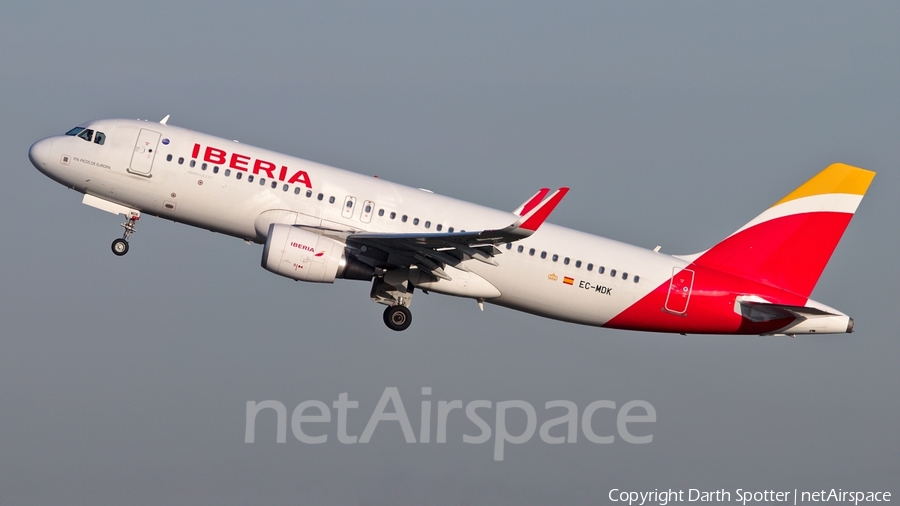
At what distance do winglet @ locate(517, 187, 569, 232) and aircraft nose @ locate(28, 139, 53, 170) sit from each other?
18.0 meters

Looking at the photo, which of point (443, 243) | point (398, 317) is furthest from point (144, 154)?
point (443, 243)

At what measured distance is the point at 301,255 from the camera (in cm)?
3831

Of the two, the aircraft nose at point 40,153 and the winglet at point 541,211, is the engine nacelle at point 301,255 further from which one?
the aircraft nose at point 40,153

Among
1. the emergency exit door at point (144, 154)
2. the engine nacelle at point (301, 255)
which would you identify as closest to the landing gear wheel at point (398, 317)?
the engine nacelle at point (301, 255)

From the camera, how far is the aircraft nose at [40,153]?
41531 millimetres

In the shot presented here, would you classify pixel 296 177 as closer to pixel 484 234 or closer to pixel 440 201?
pixel 440 201

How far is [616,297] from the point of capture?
40781 mm

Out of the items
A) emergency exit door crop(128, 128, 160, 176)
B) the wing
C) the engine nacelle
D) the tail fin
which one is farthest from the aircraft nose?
the tail fin

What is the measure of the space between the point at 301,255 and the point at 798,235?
59.5ft

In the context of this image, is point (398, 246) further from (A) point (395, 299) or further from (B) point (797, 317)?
(B) point (797, 317)

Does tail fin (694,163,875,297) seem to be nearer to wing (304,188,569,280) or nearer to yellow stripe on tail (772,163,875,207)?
yellow stripe on tail (772,163,875,207)

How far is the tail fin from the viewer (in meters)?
42.2

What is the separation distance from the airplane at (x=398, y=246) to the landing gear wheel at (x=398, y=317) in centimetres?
4

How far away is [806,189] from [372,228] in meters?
16.4
